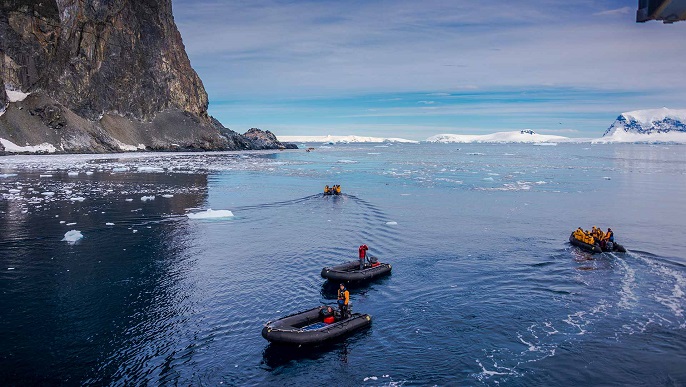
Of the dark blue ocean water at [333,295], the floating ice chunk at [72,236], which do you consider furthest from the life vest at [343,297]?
the floating ice chunk at [72,236]

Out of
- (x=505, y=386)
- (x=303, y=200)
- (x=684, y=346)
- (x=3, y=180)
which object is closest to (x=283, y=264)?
(x=505, y=386)

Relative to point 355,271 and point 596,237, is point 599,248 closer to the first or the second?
point 596,237

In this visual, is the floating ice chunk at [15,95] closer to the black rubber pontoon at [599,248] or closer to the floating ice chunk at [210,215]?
the floating ice chunk at [210,215]

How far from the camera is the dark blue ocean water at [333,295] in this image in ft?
55.0

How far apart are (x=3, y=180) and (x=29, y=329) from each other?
56.6 metres

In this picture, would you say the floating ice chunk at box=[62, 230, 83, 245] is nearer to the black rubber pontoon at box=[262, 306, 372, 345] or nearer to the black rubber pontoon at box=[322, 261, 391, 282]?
the black rubber pontoon at box=[322, 261, 391, 282]

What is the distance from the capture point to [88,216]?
40.9 m

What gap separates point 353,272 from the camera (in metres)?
25.6

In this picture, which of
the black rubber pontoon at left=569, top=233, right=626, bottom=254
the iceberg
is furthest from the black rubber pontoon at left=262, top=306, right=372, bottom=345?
the iceberg

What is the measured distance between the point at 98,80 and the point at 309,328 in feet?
481

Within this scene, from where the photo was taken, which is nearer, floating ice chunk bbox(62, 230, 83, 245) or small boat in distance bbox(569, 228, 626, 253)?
small boat in distance bbox(569, 228, 626, 253)

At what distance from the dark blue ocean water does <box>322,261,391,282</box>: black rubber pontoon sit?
2.09 feet

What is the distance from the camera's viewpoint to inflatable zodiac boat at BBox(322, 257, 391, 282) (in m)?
25.2

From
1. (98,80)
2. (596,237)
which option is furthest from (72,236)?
(98,80)
